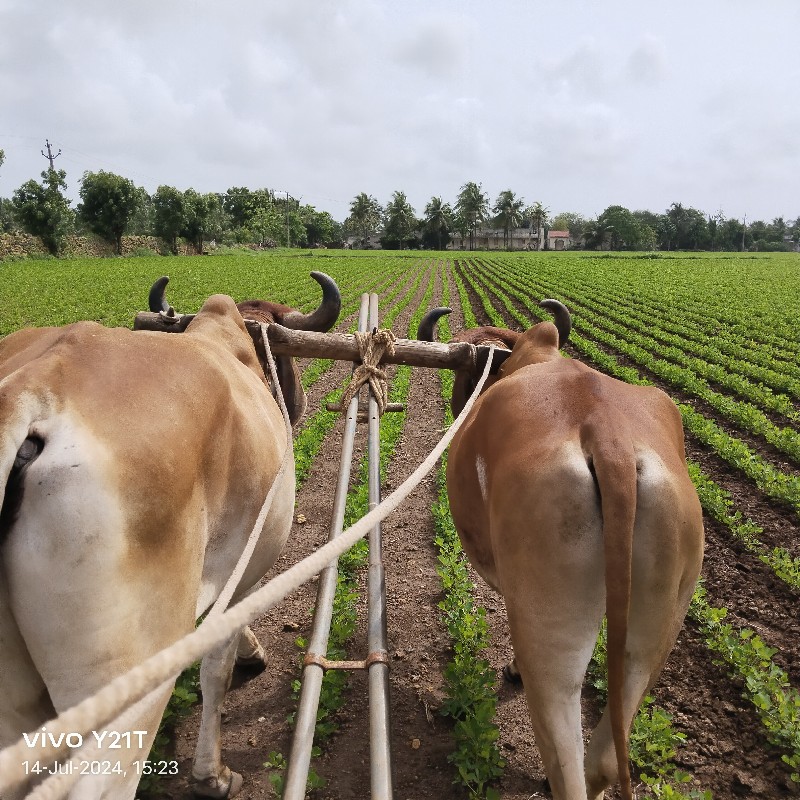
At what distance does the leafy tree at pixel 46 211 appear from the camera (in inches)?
2005

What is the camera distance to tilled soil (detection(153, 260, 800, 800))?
3.33 meters

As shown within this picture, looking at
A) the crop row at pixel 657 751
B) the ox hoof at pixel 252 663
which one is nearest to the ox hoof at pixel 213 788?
the ox hoof at pixel 252 663

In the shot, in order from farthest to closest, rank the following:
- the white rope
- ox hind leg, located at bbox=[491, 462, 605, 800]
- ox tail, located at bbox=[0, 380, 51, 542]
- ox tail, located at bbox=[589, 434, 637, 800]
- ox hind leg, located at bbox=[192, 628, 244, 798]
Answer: ox hind leg, located at bbox=[192, 628, 244, 798] < ox hind leg, located at bbox=[491, 462, 605, 800] < ox tail, located at bbox=[589, 434, 637, 800] < ox tail, located at bbox=[0, 380, 51, 542] < the white rope

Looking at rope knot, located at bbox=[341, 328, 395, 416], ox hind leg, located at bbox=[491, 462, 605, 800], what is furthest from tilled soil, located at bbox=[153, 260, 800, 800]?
rope knot, located at bbox=[341, 328, 395, 416]

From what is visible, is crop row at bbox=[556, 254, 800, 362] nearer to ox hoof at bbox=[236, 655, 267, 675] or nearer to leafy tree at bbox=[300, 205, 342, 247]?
ox hoof at bbox=[236, 655, 267, 675]

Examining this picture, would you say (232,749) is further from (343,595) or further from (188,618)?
(188,618)

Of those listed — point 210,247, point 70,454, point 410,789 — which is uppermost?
point 210,247

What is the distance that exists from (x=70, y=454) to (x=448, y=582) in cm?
372

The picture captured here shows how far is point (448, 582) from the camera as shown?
4.91 metres

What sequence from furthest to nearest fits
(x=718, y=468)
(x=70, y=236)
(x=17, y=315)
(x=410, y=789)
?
(x=70, y=236), (x=17, y=315), (x=718, y=468), (x=410, y=789)

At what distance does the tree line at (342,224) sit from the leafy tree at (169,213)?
105mm

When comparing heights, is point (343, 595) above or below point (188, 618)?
below

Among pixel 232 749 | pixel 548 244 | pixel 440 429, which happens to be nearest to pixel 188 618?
pixel 232 749

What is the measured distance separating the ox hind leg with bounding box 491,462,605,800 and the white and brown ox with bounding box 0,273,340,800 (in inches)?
46.5
